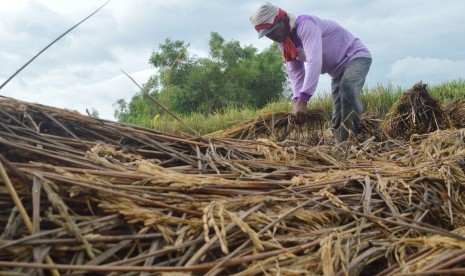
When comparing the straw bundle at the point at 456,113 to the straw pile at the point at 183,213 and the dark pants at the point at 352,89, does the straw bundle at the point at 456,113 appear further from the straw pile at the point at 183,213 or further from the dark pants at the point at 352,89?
the straw pile at the point at 183,213

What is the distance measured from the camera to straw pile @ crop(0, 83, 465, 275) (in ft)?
3.37

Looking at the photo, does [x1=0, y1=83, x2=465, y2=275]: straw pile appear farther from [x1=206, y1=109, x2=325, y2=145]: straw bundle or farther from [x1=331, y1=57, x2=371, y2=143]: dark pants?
[x1=331, y1=57, x2=371, y2=143]: dark pants

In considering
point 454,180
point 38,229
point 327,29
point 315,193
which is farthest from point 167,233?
point 327,29

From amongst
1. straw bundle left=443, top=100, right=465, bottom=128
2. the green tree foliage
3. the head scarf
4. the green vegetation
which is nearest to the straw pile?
the head scarf

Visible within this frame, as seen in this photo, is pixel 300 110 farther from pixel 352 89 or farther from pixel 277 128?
pixel 352 89

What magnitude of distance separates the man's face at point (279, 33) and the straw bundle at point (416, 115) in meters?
1.75

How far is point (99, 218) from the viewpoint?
111cm

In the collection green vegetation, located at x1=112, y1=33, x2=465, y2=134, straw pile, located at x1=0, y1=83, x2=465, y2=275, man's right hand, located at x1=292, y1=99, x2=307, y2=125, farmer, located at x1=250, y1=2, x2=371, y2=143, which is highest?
green vegetation, located at x1=112, y1=33, x2=465, y2=134

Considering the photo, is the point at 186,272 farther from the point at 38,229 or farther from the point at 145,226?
the point at 38,229

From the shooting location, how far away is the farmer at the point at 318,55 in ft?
14.1

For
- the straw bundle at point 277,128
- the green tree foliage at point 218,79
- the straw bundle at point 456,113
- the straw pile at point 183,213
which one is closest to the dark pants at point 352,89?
the straw bundle at point 277,128

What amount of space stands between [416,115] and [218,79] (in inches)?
896

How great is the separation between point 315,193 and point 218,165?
42 centimetres

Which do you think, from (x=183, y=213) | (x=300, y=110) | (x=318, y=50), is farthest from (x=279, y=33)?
(x=183, y=213)
